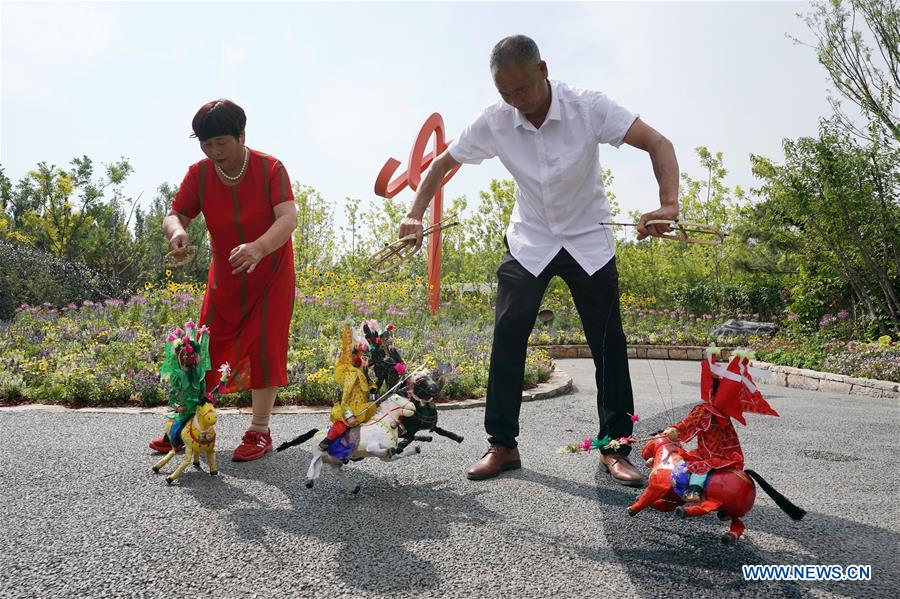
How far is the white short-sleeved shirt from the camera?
9.11 ft

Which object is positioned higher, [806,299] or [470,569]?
[806,299]

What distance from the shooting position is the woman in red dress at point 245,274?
314 cm

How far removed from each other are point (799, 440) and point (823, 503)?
58.5 inches

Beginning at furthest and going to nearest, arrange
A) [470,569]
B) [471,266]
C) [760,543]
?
[471,266] → [760,543] → [470,569]

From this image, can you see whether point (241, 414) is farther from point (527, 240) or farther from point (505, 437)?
point (527, 240)

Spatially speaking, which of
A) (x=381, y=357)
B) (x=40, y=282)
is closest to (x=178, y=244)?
(x=381, y=357)

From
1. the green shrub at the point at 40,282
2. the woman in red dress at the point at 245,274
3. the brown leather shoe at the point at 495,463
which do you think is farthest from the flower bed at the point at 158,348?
the woman in red dress at the point at 245,274

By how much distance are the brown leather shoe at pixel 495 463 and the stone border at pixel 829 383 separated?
4556mm

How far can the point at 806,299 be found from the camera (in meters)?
11.0

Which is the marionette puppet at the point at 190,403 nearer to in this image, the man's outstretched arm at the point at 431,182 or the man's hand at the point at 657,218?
the man's outstretched arm at the point at 431,182

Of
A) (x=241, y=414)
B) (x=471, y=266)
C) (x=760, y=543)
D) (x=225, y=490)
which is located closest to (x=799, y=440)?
(x=760, y=543)

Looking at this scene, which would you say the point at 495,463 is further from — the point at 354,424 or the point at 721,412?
the point at 721,412

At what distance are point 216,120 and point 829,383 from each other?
734 centimetres

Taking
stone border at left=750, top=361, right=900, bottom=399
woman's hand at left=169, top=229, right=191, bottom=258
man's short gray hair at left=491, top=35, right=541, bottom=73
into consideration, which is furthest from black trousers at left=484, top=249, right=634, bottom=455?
stone border at left=750, top=361, right=900, bottom=399
